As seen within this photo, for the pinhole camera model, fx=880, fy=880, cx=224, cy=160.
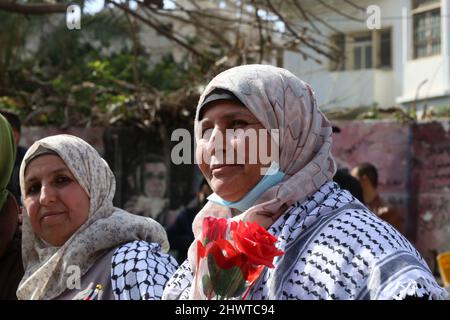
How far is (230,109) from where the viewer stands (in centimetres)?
220

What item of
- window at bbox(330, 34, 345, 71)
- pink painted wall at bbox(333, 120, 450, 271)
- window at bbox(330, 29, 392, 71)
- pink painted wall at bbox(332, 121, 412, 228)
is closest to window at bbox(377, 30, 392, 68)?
window at bbox(330, 29, 392, 71)

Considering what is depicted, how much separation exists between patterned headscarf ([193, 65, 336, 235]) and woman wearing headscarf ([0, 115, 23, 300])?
97cm

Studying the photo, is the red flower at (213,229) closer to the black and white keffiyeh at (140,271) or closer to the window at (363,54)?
the black and white keffiyeh at (140,271)

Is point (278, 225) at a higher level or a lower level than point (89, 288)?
higher

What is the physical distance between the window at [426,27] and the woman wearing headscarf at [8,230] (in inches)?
447

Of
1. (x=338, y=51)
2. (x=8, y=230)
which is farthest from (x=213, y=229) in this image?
(x=338, y=51)

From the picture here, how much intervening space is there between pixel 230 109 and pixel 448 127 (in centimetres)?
564

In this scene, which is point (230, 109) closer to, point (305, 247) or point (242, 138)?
point (242, 138)

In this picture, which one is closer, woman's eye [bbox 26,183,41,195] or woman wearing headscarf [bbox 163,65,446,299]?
woman wearing headscarf [bbox 163,65,446,299]

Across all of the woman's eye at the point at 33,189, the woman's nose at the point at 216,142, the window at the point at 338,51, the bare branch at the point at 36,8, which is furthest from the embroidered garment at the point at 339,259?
the window at the point at 338,51

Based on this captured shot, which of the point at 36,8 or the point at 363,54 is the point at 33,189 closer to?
the point at 36,8

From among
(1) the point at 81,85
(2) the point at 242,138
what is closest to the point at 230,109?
(2) the point at 242,138

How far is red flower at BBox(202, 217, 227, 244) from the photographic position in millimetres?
1989

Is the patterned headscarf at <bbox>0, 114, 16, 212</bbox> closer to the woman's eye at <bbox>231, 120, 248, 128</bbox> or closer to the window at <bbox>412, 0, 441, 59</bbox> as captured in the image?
the woman's eye at <bbox>231, 120, 248, 128</bbox>
